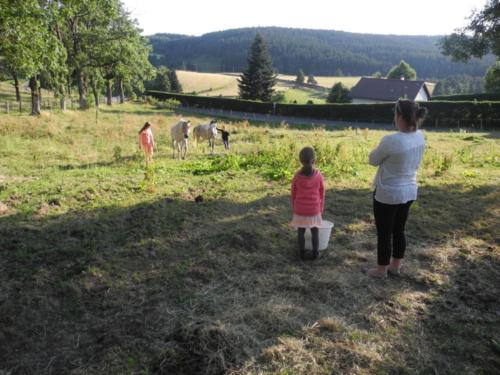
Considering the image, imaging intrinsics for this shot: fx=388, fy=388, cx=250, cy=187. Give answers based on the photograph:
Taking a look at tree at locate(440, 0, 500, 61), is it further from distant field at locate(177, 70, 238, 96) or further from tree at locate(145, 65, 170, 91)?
distant field at locate(177, 70, 238, 96)

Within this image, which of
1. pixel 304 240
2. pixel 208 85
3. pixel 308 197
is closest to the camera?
pixel 308 197

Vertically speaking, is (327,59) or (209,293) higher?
(327,59)

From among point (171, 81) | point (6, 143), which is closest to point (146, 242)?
point (6, 143)

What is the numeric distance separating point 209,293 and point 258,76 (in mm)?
60581

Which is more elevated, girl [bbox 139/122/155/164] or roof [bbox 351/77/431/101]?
roof [bbox 351/77/431/101]

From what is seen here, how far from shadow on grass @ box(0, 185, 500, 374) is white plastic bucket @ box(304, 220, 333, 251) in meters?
0.19

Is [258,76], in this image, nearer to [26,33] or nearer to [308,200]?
[26,33]

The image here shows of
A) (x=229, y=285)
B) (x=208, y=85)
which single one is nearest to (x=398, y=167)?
(x=229, y=285)

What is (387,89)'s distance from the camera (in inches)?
2815

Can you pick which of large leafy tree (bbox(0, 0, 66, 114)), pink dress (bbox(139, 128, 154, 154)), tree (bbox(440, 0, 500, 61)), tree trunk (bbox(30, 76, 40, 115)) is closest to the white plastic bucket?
pink dress (bbox(139, 128, 154, 154))

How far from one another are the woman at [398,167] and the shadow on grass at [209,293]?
822 millimetres

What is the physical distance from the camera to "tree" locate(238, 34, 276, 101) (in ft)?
204

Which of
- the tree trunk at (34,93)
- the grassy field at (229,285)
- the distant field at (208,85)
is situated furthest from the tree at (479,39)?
the distant field at (208,85)

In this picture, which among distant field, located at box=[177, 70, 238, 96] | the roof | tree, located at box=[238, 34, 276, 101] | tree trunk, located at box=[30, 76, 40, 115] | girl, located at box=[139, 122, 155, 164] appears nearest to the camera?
girl, located at box=[139, 122, 155, 164]
